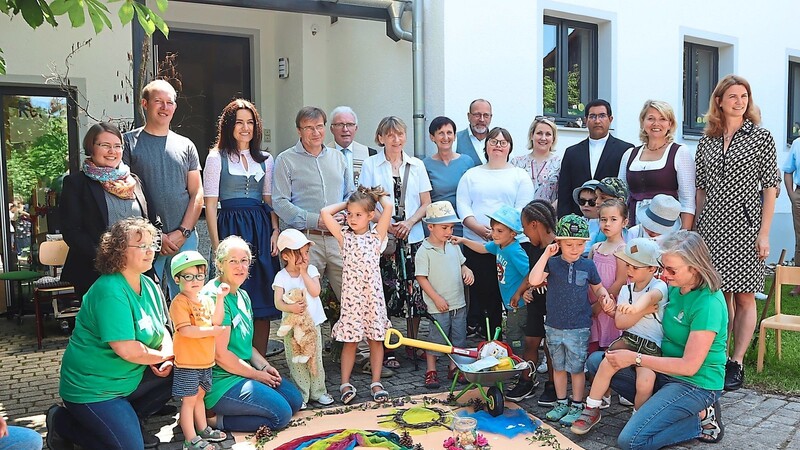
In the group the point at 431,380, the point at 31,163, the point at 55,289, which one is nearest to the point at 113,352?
the point at 431,380

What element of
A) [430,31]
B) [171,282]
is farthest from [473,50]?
[171,282]

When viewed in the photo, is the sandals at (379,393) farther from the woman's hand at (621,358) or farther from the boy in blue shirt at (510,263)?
the woman's hand at (621,358)

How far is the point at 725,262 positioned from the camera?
4910 millimetres

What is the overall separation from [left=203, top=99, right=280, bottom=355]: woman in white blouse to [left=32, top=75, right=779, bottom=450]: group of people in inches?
0.6

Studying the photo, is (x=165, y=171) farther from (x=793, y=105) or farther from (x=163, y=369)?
(x=793, y=105)

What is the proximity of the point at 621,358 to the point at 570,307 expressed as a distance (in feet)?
1.67

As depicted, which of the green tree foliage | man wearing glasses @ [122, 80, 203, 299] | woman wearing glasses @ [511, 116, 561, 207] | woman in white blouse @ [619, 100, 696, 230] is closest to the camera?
the green tree foliage

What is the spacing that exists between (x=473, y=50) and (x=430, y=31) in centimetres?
54

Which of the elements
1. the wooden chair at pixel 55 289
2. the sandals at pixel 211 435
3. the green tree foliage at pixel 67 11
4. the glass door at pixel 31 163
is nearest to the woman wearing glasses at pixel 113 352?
the sandals at pixel 211 435

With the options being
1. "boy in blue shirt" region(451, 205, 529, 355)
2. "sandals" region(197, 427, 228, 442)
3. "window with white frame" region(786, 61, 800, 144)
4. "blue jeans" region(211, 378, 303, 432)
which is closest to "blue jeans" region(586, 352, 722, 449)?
"boy in blue shirt" region(451, 205, 529, 355)

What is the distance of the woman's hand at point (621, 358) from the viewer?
3.84m

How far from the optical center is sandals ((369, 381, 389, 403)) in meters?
4.54

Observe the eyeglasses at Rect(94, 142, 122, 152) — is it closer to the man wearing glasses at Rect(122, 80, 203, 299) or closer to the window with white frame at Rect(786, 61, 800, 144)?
the man wearing glasses at Rect(122, 80, 203, 299)

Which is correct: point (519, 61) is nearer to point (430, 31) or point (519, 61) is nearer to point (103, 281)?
point (430, 31)
